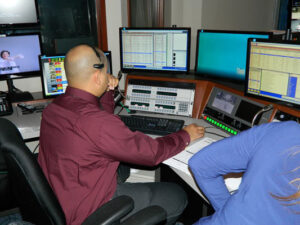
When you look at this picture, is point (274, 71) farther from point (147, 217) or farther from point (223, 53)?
point (147, 217)

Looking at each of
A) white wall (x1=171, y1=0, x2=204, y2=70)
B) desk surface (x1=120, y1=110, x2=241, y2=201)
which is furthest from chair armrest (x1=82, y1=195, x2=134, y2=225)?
white wall (x1=171, y1=0, x2=204, y2=70)

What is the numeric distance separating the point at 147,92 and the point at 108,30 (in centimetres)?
96

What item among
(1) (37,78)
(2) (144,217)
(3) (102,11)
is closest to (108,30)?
(3) (102,11)

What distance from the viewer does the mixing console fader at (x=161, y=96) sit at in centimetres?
201

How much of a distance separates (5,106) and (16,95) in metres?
0.27

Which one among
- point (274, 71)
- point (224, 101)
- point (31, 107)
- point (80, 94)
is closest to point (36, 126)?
point (31, 107)

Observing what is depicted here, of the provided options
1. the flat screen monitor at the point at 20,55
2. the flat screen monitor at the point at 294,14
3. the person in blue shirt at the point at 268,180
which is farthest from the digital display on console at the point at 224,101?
the flat screen monitor at the point at 294,14

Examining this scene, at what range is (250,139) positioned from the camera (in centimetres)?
81

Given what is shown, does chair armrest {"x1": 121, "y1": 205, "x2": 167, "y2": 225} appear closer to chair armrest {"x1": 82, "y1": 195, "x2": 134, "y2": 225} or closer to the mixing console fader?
chair armrest {"x1": 82, "y1": 195, "x2": 134, "y2": 225}

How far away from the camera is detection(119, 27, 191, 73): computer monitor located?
2.04 meters

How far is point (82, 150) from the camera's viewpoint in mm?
1264

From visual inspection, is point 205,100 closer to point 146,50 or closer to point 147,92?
point 147,92

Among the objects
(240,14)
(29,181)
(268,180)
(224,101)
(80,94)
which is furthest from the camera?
(240,14)

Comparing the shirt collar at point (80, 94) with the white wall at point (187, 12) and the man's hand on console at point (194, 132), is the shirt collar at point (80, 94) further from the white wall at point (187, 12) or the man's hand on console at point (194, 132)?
the white wall at point (187, 12)
